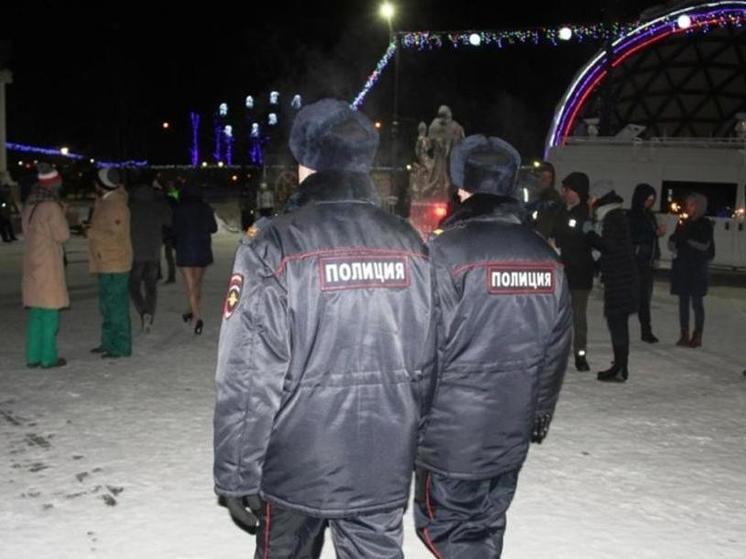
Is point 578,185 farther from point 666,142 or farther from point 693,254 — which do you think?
point 666,142

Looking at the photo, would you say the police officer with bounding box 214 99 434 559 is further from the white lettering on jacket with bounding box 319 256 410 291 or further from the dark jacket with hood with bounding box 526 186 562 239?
the dark jacket with hood with bounding box 526 186 562 239

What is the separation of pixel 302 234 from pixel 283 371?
371 millimetres

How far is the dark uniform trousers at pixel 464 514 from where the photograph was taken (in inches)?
122

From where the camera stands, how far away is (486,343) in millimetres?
3053

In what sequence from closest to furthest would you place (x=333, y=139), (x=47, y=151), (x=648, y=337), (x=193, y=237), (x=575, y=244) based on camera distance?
(x=333, y=139) → (x=575, y=244) → (x=193, y=237) → (x=648, y=337) → (x=47, y=151)

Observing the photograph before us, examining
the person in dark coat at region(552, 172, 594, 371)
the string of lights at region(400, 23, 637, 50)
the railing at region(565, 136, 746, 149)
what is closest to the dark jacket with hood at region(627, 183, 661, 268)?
the person in dark coat at region(552, 172, 594, 371)

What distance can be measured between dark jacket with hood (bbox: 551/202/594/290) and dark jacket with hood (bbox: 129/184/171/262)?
401 centimetres

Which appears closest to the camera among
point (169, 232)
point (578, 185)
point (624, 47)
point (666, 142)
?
point (578, 185)

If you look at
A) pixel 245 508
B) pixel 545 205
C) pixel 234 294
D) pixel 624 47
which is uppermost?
pixel 624 47

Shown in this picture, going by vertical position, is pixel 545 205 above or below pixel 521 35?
below

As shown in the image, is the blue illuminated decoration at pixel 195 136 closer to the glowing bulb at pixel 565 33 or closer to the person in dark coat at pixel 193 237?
the glowing bulb at pixel 565 33

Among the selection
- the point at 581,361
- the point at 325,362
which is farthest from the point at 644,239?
the point at 325,362

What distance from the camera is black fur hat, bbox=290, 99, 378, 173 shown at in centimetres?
253

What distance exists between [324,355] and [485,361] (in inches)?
33.3
